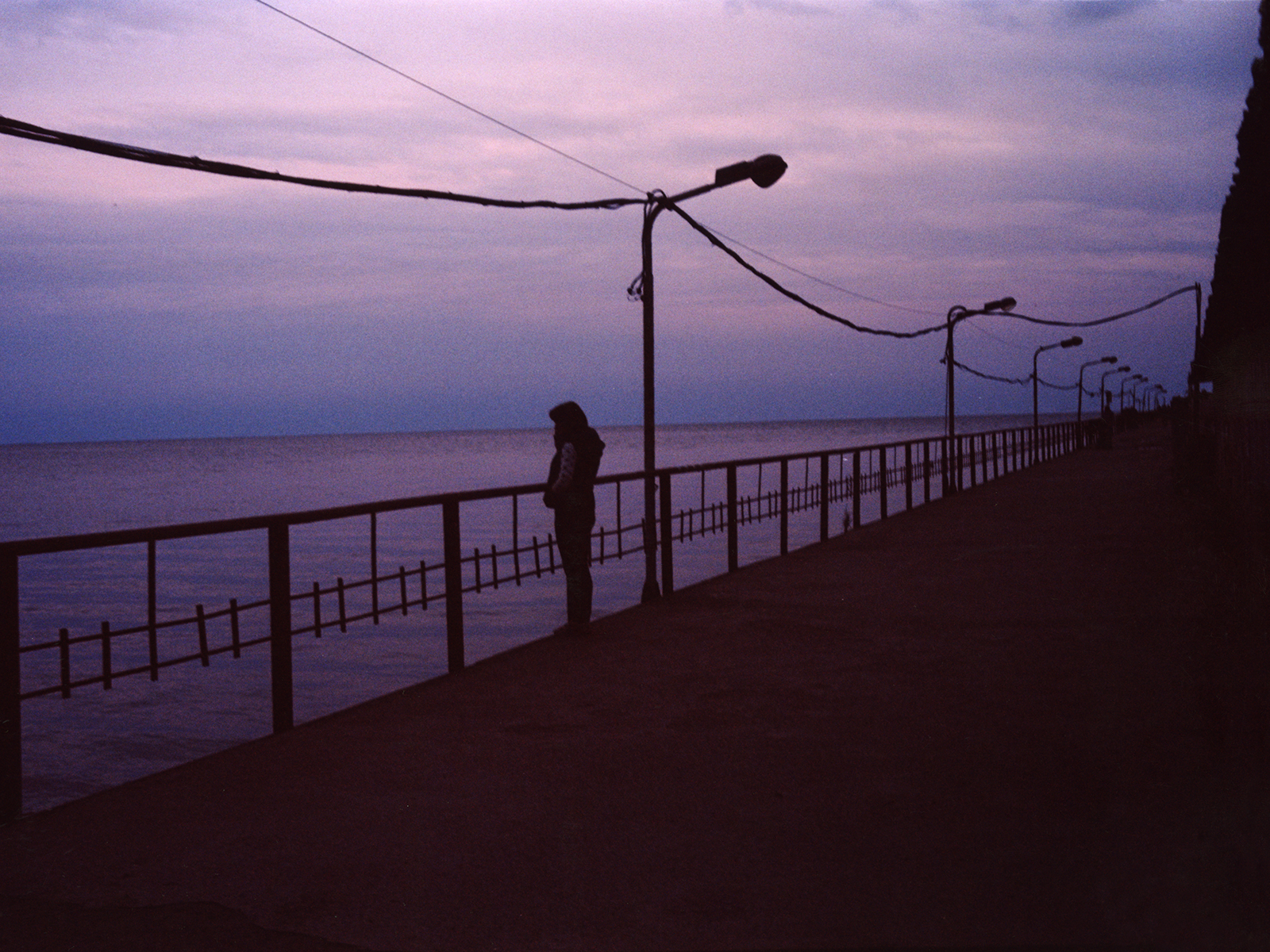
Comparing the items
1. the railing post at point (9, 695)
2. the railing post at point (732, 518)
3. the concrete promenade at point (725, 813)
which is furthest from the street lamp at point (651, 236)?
the railing post at point (9, 695)

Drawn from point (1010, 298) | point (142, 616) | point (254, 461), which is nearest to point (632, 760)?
point (142, 616)

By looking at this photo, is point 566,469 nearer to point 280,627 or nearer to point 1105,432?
point 280,627

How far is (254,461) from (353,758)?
109869 millimetres

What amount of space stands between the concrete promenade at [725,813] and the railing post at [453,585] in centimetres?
19

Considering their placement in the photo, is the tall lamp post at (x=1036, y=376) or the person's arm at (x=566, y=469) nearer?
the person's arm at (x=566, y=469)

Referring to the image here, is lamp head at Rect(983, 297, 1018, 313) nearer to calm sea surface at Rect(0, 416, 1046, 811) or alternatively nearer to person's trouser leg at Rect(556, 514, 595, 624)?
calm sea surface at Rect(0, 416, 1046, 811)

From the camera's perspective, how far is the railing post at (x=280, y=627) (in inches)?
246

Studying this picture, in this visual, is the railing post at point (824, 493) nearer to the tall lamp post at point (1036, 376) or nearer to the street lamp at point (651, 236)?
the street lamp at point (651, 236)

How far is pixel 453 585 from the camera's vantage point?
779cm

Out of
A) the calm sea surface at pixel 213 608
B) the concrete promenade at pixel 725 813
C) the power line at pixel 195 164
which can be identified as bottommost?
the calm sea surface at pixel 213 608

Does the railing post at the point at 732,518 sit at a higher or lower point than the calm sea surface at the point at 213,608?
Answer: higher

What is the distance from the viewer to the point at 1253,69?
612 centimetres

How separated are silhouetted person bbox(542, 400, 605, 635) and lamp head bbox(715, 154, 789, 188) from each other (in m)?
3.38

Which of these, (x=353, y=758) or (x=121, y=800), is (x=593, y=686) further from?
(x=121, y=800)
